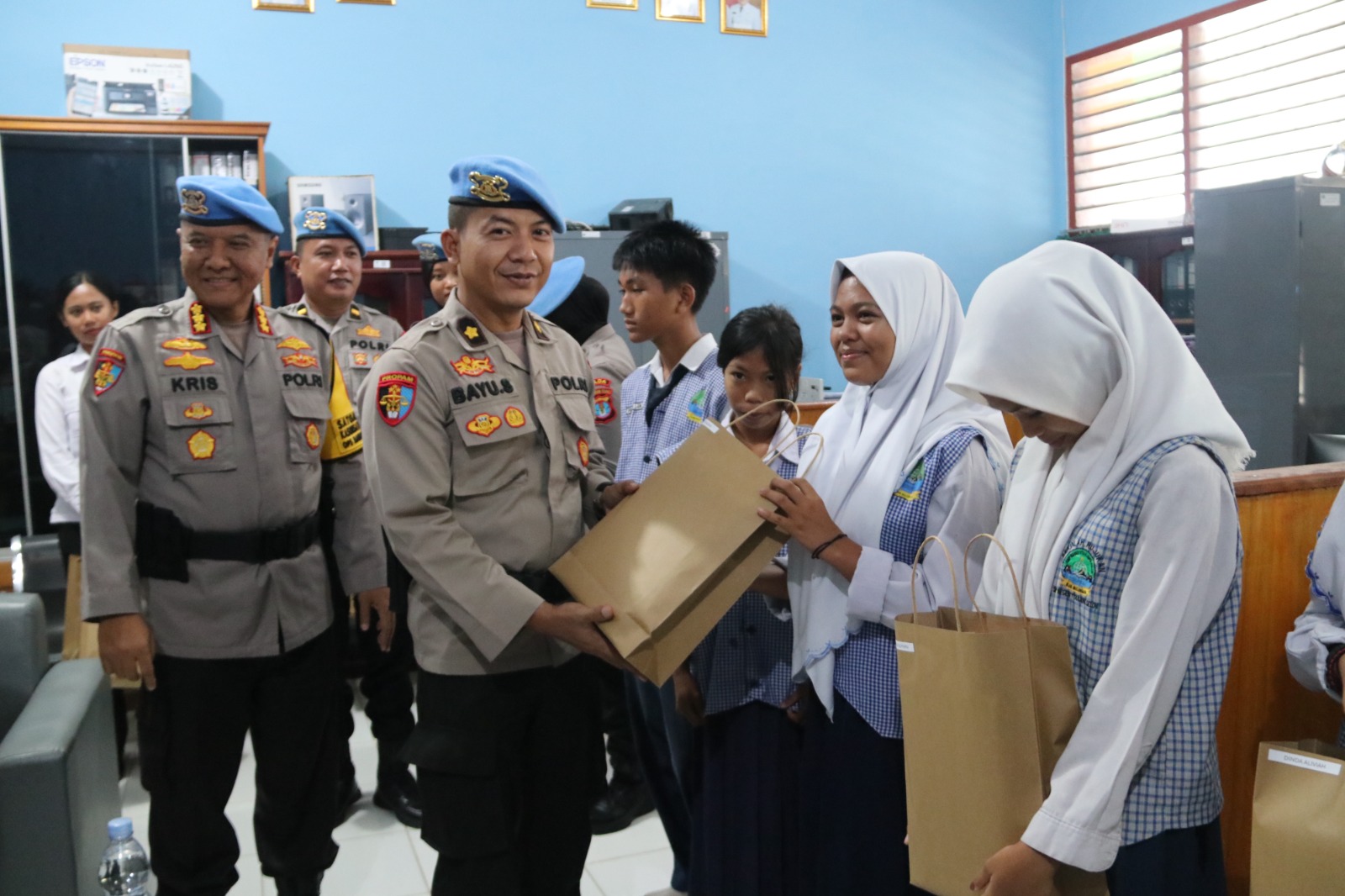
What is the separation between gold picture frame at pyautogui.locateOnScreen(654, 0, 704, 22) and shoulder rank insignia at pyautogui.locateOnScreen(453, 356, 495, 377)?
4776 mm

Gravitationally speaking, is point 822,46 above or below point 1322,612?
above

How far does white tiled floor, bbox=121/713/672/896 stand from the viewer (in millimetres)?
2553

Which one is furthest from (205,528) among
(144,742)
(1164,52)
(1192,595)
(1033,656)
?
(1164,52)

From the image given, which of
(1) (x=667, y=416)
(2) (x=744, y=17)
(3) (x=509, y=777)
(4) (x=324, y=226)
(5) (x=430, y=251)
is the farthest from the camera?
(2) (x=744, y=17)

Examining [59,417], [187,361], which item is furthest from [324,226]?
[187,361]

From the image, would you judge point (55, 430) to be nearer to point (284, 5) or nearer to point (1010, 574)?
point (284, 5)

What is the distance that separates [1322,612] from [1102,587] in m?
0.66

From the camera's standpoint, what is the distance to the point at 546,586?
5.89 ft

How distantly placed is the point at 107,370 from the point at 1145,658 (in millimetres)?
1831

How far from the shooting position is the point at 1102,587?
1251 mm

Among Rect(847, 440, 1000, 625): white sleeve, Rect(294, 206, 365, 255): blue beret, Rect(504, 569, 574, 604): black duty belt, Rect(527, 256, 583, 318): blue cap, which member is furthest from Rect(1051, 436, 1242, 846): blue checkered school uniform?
Rect(294, 206, 365, 255): blue beret

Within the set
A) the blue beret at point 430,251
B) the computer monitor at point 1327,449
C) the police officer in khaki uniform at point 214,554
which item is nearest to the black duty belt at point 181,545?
the police officer in khaki uniform at point 214,554

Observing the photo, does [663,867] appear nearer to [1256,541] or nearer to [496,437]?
[496,437]

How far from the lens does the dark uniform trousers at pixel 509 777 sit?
173cm
